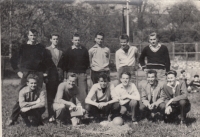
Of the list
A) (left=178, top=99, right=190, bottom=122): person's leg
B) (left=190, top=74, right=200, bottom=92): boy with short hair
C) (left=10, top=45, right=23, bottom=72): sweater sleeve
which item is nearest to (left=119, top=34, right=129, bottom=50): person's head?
(left=178, top=99, right=190, bottom=122): person's leg

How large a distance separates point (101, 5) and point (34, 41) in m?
0.98

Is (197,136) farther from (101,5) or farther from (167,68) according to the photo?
(101,5)

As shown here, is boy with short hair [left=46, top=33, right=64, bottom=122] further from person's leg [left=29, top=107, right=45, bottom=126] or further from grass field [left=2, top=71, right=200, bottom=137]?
grass field [left=2, top=71, right=200, bottom=137]

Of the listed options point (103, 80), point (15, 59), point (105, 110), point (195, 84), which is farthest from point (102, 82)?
point (195, 84)

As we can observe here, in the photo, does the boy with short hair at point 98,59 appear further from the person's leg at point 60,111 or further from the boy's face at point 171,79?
the boy's face at point 171,79

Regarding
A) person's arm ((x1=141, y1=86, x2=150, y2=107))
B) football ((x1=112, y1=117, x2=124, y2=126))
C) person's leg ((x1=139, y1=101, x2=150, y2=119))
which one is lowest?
football ((x1=112, y1=117, x2=124, y2=126))

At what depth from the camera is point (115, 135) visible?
2410 millimetres

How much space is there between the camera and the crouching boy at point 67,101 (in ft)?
8.57

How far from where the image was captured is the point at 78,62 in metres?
2.91

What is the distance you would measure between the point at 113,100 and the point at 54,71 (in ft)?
2.43

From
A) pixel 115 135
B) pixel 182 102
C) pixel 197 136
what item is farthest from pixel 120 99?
pixel 197 136

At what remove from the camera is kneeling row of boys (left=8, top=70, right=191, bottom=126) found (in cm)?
260

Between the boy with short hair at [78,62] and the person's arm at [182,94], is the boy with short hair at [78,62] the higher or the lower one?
the higher one

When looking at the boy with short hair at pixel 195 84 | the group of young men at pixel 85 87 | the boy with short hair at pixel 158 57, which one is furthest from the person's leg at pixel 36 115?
the boy with short hair at pixel 195 84
